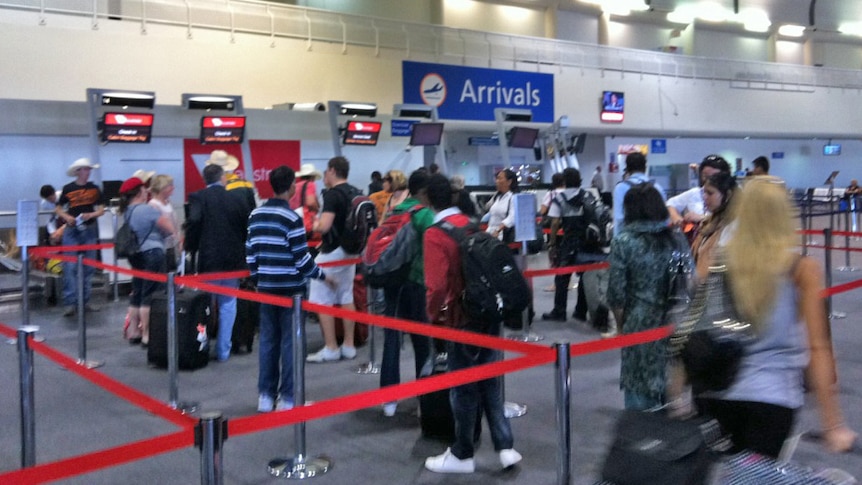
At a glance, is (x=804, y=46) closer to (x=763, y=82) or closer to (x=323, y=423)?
(x=763, y=82)

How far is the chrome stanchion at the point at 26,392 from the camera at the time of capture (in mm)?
3836

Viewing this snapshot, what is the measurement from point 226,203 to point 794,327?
4868 millimetres

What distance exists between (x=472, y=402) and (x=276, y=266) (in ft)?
5.74

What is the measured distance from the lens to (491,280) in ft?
12.6

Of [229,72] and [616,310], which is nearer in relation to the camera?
[616,310]

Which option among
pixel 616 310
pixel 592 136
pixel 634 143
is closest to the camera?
pixel 616 310

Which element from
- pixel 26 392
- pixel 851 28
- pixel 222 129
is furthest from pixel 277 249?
pixel 851 28

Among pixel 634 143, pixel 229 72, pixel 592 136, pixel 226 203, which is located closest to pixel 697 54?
pixel 634 143

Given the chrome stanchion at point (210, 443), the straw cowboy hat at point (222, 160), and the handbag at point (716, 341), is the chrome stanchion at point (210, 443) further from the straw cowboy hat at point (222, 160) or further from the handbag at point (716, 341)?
the straw cowboy hat at point (222, 160)

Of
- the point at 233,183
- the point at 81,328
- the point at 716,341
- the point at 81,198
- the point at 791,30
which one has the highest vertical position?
the point at 791,30

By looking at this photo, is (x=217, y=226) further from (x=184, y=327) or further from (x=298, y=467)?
(x=298, y=467)

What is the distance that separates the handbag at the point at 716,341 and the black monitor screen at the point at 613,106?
21052 mm

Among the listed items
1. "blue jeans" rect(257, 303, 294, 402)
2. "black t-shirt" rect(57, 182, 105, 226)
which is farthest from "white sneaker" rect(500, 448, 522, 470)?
"black t-shirt" rect(57, 182, 105, 226)

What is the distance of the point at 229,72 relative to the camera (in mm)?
16047
